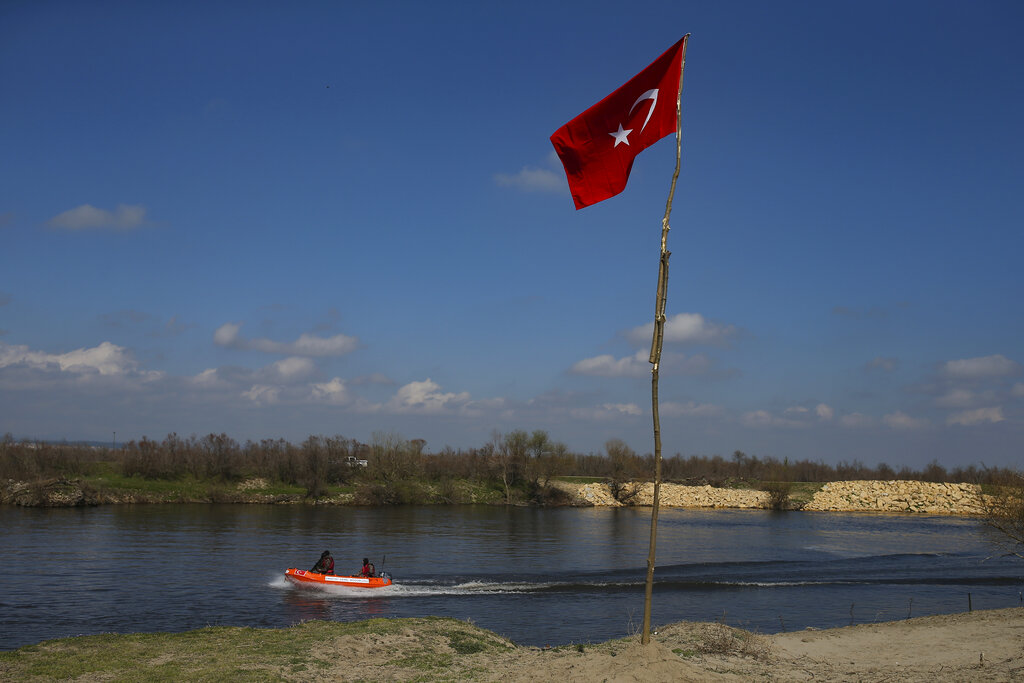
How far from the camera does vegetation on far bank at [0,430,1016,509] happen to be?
84.1m

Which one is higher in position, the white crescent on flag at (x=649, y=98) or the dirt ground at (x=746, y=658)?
the white crescent on flag at (x=649, y=98)

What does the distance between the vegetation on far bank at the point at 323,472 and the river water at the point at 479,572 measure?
1070cm

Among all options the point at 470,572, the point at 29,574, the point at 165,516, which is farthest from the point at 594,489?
the point at 29,574

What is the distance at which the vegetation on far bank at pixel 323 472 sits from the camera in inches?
3310

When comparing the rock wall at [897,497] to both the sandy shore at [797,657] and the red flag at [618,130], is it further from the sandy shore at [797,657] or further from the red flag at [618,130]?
the red flag at [618,130]

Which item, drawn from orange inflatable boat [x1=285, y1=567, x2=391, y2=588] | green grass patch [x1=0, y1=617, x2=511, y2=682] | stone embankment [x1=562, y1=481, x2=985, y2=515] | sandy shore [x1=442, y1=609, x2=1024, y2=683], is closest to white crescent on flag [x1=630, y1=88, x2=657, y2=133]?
sandy shore [x1=442, y1=609, x2=1024, y2=683]

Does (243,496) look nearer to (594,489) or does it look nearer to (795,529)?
(594,489)

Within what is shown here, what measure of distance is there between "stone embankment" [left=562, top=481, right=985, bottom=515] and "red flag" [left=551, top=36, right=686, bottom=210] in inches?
3681

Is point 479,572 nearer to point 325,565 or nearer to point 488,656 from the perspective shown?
point 325,565

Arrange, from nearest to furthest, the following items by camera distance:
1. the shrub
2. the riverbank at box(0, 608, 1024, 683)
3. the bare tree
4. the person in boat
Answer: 1. the riverbank at box(0, 608, 1024, 683)
2. the bare tree
3. the person in boat
4. the shrub

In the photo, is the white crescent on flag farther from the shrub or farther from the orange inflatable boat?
the shrub

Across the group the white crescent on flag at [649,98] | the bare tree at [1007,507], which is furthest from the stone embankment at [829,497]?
the white crescent on flag at [649,98]

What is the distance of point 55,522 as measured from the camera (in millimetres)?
61062

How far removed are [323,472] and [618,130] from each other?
290 ft
